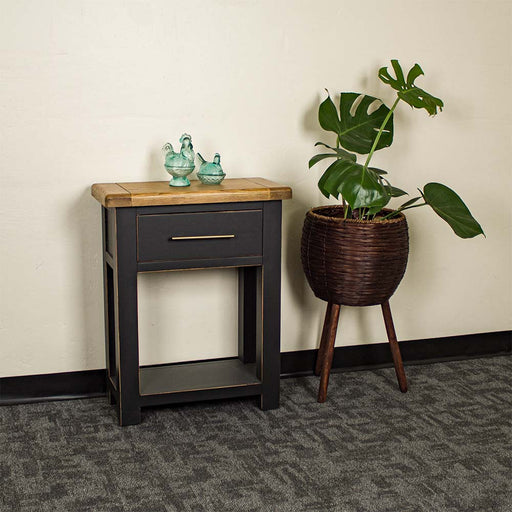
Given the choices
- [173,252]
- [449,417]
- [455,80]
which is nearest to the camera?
[173,252]

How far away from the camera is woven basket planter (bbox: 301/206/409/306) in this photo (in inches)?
110

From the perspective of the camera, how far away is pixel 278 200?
8.92ft

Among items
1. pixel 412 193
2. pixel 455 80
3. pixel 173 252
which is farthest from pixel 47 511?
pixel 455 80

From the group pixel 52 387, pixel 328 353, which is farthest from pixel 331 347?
pixel 52 387

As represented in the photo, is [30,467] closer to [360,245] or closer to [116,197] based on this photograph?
[116,197]

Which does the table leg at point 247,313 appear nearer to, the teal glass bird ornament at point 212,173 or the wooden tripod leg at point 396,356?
the teal glass bird ornament at point 212,173

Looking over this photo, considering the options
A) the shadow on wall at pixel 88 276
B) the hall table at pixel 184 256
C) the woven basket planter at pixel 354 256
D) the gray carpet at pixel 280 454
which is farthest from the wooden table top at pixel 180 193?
the gray carpet at pixel 280 454

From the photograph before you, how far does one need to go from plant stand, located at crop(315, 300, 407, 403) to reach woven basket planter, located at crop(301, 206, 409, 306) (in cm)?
7

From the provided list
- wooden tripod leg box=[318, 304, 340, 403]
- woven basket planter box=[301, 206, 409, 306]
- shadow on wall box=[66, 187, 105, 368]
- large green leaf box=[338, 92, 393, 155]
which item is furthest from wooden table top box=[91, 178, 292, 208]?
wooden tripod leg box=[318, 304, 340, 403]

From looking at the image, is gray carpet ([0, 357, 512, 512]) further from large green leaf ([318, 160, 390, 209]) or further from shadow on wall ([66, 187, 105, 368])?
large green leaf ([318, 160, 390, 209])

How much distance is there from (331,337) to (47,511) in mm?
1240

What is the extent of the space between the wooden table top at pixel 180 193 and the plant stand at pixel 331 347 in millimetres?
539

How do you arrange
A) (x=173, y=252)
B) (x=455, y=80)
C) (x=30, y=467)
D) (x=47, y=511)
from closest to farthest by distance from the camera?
(x=47, y=511)
(x=30, y=467)
(x=173, y=252)
(x=455, y=80)

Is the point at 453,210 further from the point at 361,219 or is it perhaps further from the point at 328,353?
the point at 328,353
